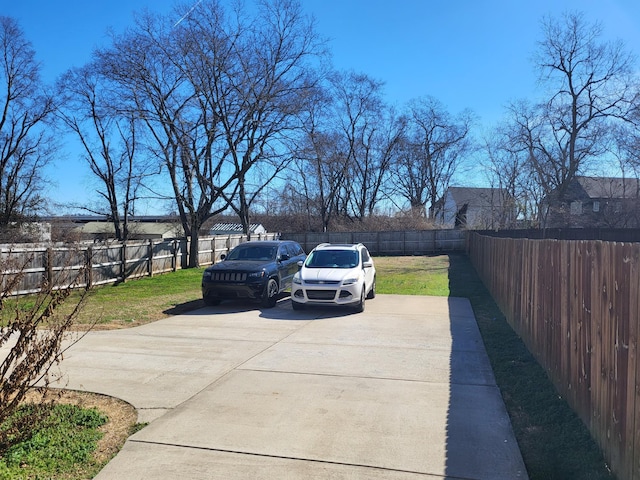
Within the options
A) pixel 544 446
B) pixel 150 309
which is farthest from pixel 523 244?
pixel 150 309

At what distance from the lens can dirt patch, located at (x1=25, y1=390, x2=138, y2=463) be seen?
431 cm

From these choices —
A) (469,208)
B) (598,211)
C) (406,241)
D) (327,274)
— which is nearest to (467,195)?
(469,208)

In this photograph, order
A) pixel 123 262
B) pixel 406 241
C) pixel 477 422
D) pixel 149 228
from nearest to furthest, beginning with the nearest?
pixel 477 422 < pixel 123 262 < pixel 406 241 < pixel 149 228

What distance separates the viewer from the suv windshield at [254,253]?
14.0 meters

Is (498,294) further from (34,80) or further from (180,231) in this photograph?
(180,231)

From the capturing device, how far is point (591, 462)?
3932mm

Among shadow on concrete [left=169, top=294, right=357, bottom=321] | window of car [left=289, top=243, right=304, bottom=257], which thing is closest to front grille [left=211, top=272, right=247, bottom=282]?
shadow on concrete [left=169, top=294, right=357, bottom=321]

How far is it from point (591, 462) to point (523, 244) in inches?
204

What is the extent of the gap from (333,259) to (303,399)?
302 inches

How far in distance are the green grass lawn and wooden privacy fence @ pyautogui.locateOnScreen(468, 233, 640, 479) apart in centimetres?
16

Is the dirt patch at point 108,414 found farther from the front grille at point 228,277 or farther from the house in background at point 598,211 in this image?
the house in background at point 598,211

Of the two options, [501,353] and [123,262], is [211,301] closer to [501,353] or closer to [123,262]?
[123,262]

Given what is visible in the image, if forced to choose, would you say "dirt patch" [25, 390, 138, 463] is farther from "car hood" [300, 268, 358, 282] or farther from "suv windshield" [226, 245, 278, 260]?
"suv windshield" [226, 245, 278, 260]

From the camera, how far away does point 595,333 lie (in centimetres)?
439
